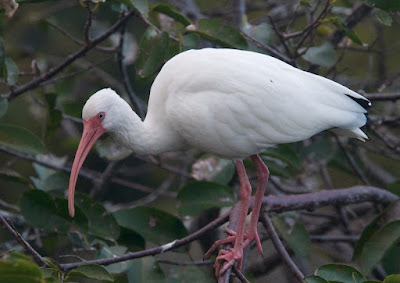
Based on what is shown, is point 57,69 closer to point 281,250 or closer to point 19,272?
point 281,250

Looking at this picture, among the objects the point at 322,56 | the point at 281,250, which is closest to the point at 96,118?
the point at 281,250

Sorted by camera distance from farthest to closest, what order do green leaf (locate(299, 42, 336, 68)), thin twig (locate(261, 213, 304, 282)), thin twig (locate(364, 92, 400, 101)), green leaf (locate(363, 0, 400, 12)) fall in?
green leaf (locate(299, 42, 336, 68))
thin twig (locate(364, 92, 400, 101))
green leaf (locate(363, 0, 400, 12))
thin twig (locate(261, 213, 304, 282))

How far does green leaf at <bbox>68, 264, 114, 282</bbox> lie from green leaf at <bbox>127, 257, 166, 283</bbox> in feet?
2.40

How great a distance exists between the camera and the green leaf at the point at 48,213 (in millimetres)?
3521

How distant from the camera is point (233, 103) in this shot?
3.32 m

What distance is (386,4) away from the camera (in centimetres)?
368

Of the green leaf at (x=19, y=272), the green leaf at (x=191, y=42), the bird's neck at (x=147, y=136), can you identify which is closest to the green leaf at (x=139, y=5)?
the green leaf at (x=191, y=42)

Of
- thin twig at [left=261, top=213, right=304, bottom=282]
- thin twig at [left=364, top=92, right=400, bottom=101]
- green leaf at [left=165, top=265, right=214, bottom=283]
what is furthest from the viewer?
thin twig at [left=364, top=92, right=400, bottom=101]

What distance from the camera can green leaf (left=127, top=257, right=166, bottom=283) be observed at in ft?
10.9

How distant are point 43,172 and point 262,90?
61.3 inches

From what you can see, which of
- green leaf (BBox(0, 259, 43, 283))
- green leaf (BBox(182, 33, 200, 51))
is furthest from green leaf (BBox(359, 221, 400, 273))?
green leaf (BBox(0, 259, 43, 283))

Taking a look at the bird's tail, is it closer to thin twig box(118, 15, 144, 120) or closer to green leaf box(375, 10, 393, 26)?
green leaf box(375, 10, 393, 26)

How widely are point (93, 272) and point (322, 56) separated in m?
2.05

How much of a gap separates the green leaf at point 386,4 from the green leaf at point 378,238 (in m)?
0.99
